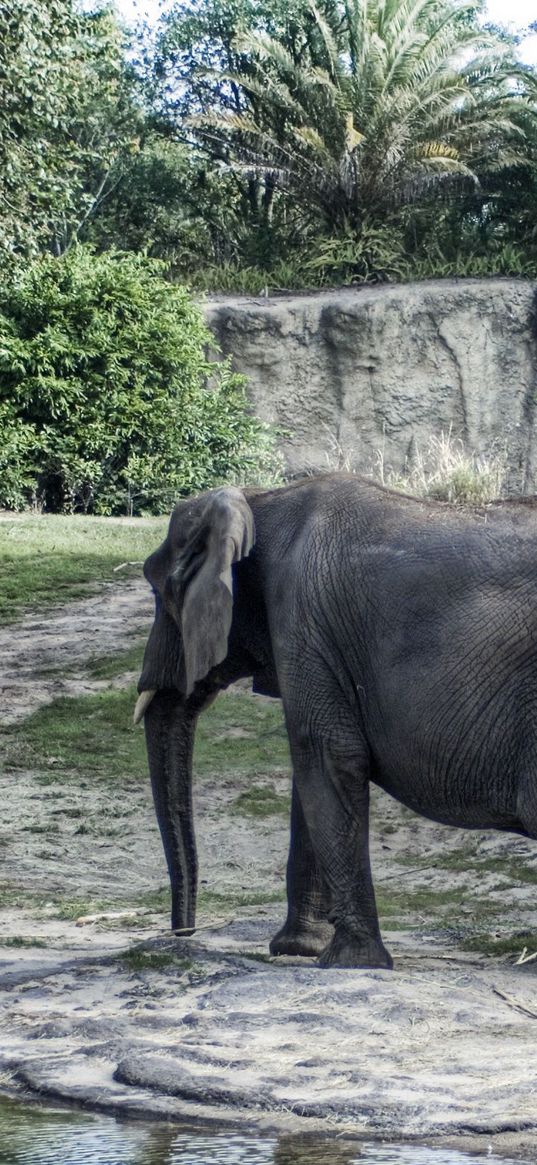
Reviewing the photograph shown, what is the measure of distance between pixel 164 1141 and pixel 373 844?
497 centimetres

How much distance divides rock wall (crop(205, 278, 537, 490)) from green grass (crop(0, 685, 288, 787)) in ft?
40.0

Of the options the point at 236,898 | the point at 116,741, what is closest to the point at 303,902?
the point at 236,898

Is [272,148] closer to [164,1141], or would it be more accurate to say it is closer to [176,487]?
[176,487]

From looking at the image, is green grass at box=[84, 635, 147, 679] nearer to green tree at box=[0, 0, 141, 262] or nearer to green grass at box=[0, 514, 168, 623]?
green grass at box=[0, 514, 168, 623]

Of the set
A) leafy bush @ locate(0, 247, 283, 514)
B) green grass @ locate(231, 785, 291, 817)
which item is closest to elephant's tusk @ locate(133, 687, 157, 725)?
green grass @ locate(231, 785, 291, 817)

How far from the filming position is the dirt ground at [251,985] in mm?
5391

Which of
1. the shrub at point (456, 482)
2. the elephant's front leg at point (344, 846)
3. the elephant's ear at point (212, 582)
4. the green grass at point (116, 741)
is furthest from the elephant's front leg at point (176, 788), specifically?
the shrub at point (456, 482)

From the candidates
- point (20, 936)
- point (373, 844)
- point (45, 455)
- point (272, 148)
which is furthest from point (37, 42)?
point (272, 148)

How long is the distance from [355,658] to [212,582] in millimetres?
675

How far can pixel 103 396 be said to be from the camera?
66.4 ft

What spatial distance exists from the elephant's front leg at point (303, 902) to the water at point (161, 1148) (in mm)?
2029

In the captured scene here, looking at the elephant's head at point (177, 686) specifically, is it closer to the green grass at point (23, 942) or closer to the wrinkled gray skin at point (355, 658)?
the wrinkled gray skin at point (355, 658)

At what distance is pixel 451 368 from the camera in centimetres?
2495

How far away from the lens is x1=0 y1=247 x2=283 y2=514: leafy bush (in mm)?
19906
